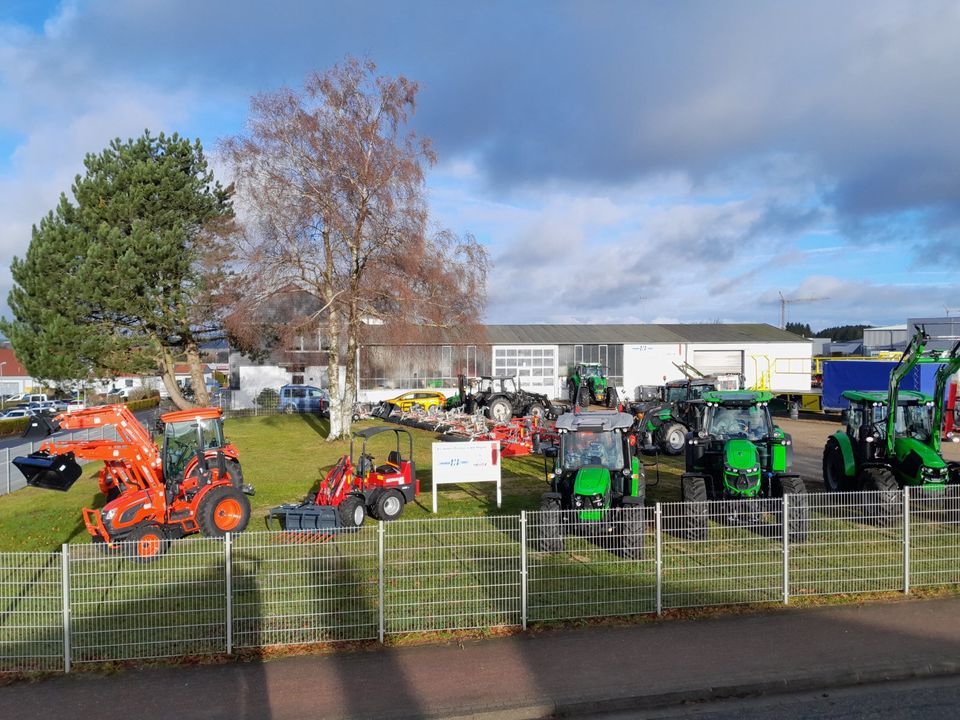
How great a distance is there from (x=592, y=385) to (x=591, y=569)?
26662mm

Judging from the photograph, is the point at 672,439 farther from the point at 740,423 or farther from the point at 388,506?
the point at 388,506

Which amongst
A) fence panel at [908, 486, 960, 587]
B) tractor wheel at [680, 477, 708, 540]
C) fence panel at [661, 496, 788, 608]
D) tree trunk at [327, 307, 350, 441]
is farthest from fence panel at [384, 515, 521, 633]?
tree trunk at [327, 307, 350, 441]

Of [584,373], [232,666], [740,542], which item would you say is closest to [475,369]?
[584,373]

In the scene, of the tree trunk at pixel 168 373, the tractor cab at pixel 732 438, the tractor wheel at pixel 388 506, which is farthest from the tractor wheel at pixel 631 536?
the tree trunk at pixel 168 373

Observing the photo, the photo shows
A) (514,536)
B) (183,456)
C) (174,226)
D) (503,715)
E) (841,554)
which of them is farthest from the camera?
(174,226)

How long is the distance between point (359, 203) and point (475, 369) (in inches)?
660

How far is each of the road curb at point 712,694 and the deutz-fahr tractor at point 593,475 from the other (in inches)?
136

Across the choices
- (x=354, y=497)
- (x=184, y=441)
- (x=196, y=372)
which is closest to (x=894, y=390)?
(x=354, y=497)

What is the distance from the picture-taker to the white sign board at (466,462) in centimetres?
1388

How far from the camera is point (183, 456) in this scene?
13.1 meters

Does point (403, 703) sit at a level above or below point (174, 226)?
below

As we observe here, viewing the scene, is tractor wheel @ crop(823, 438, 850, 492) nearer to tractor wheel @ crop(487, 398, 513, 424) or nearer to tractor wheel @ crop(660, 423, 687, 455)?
tractor wheel @ crop(660, 423, 687, 455)

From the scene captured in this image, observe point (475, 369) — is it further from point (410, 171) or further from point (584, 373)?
point (410, 171)

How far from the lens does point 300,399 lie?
1542 inches
